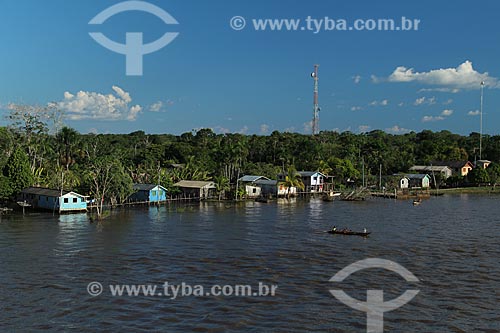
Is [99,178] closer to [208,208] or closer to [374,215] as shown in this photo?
[208,208]

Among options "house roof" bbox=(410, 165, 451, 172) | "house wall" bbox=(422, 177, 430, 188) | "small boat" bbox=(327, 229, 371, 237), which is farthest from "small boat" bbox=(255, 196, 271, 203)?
"house roof" bbox=(410, 165, 451, 172)

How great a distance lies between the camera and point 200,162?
251 feet

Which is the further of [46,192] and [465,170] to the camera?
[465,170]

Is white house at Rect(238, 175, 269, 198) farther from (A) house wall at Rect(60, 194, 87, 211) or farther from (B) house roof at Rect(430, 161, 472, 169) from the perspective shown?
(B) house roof at Rect(430, 161, 472, 169)

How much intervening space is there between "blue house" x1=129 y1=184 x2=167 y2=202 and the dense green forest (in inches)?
69.8

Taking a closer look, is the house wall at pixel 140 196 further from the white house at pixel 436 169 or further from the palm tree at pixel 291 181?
the white house at pixel 436 169

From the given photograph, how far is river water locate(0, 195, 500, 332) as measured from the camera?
2028 cm

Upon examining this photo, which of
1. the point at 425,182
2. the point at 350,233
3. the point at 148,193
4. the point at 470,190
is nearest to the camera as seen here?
the point at 350,233

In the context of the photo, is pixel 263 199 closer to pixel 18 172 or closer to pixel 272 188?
pixel 272 188

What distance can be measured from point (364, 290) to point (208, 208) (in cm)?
3375

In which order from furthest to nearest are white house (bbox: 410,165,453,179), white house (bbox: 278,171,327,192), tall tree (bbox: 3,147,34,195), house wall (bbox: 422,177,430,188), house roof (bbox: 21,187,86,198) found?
white house (bbox: 410,165,453,179) < house wall (bbox: 422,177,430,188) < white house (bbox: 278,171,327,192) < tall tree (bbox: 3,147,34,195) < house roof (bbox: 21,187,86,198)

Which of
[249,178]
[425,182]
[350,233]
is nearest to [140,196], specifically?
[249,178]

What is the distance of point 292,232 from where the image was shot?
Answer: 39844mm

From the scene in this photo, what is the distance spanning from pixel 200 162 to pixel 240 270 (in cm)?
4978
